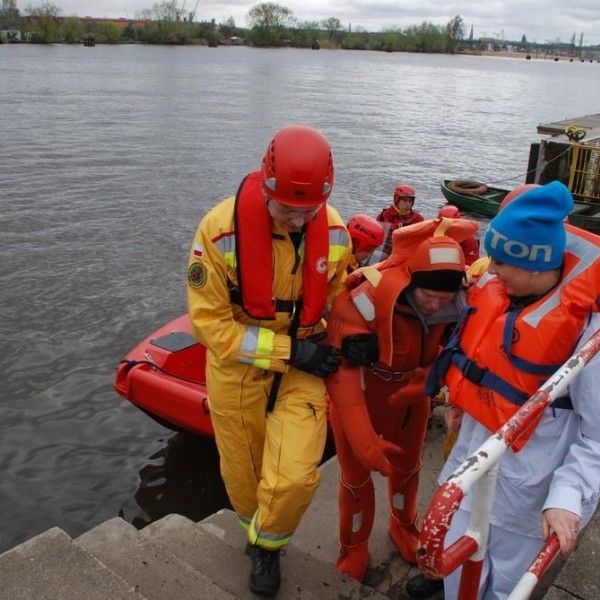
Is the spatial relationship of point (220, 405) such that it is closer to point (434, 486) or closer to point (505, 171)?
point (434, 486)

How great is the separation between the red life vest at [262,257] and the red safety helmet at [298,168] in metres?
0.13

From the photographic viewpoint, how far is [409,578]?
341cm

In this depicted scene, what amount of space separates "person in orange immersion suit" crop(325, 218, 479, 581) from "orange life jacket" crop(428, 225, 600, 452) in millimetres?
287

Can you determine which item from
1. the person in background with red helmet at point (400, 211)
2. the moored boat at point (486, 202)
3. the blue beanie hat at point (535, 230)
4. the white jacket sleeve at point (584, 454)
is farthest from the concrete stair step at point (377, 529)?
the moored boat at point (486, 202)

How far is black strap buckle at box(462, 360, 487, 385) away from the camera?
7.70 ft

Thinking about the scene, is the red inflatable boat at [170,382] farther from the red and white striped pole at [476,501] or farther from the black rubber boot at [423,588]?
the red and white striped pole at [476,501]

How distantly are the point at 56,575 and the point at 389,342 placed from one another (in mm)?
1539

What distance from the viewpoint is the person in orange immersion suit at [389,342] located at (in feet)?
8.85

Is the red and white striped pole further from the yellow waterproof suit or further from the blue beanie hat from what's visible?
the yellow waterproof suit

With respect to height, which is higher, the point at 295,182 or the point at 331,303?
the point at 295,182

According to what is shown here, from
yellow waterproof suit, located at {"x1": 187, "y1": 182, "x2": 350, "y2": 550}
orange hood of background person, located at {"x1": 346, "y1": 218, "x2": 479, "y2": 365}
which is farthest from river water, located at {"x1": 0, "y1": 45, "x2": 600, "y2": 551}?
orange hood of background person, located at {"x1": 346, "y1": 218, "x2": 479, "y2": 365}

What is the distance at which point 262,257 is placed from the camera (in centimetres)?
280

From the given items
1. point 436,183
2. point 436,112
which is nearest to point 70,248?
point 436,183

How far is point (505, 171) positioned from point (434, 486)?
67.3 ft
